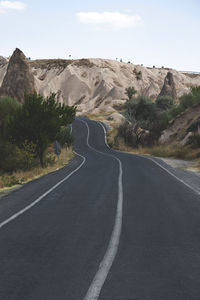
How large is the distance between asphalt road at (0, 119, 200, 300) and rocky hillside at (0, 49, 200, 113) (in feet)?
359

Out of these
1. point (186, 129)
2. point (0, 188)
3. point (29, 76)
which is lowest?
point (0, 188)

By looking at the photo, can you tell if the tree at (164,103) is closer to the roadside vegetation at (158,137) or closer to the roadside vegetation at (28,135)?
the roadside vegetation at (158,137)

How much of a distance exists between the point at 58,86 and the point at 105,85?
669 inches

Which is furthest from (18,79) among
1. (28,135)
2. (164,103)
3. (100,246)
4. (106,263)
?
(106,263)

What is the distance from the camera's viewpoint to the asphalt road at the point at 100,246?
17.0 feet

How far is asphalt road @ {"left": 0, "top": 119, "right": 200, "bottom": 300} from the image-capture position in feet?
17.0

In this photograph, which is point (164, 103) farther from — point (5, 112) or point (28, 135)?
point (28, 135)

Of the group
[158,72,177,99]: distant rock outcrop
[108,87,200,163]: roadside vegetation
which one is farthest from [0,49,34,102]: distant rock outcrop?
Result: [158,72,177,99]: distant rock outcrop

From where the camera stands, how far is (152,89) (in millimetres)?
143875

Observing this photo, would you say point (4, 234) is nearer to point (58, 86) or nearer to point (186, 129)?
point (186, 129)

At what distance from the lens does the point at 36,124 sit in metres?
28.5

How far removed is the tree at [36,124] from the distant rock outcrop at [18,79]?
26.2 meters

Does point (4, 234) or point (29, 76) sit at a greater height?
point (29, 76)

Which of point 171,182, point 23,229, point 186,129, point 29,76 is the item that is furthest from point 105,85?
point 23,229
